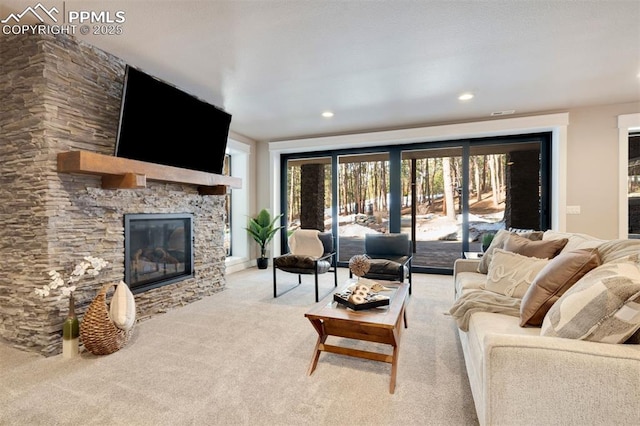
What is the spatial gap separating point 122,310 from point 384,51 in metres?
3.10

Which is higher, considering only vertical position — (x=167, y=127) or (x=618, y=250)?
(x=167, y=127)

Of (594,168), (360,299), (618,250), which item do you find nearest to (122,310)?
(360,299)

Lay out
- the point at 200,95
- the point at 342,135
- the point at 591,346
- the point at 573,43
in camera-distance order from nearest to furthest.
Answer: the point at 591,346 → the point at 573,43 → the point at 200,95 → the point at 342,135

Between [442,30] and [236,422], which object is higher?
[442,30]

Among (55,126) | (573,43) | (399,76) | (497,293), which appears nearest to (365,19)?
(399,76)

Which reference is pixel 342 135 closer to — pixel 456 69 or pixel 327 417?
pixel 456 69

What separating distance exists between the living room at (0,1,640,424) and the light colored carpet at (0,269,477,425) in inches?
0.8

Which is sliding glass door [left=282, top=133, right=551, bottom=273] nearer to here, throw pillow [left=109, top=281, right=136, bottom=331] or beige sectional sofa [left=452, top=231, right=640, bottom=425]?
throw pillow [left=109, top=281, right=136, bottom=331]

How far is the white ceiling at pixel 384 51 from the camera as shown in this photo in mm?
2102

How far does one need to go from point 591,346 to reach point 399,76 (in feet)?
9.24

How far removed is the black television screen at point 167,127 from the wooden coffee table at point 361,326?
2214 millimetres

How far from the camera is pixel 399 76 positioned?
10.3ft

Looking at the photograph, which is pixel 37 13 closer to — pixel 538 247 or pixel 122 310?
pixel 122 310

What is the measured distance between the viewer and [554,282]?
5.05 feet
